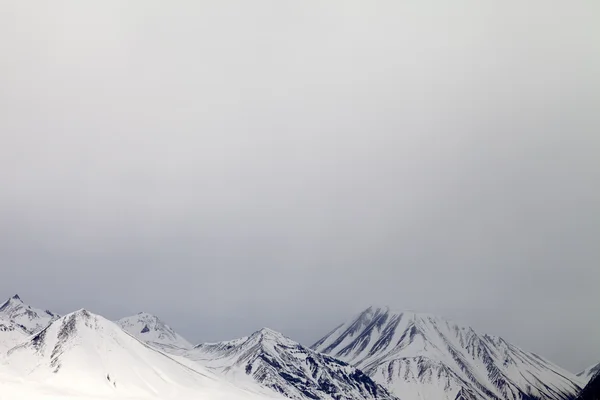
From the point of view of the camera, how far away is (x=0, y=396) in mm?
195125

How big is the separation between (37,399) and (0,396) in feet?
38.8

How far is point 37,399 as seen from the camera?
19988cm
